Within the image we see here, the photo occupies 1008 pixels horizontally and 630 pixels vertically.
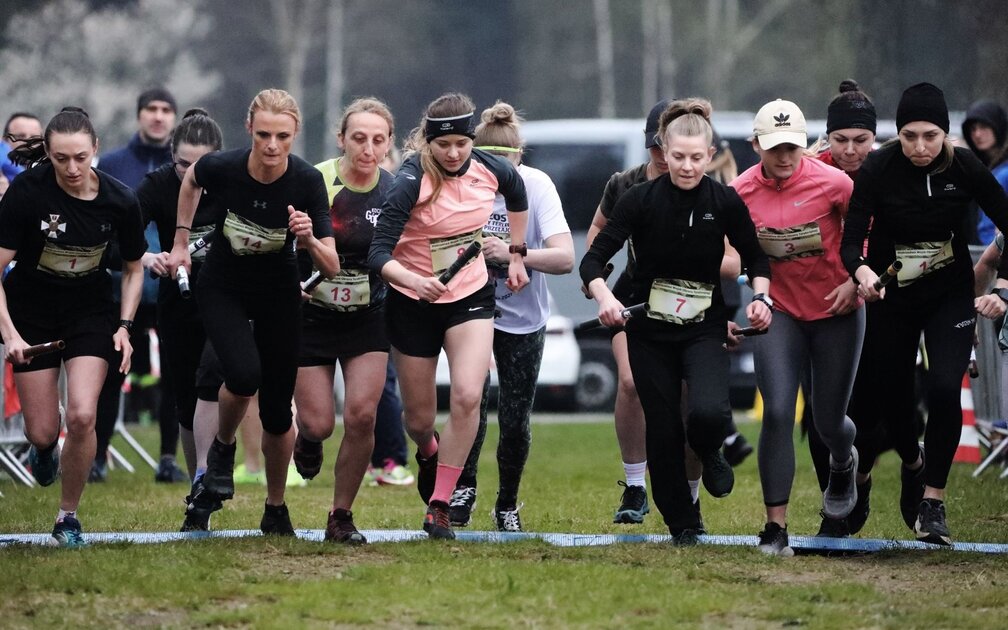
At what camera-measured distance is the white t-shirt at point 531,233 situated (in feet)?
28.6

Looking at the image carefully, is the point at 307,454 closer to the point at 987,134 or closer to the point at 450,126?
the point at 450,126

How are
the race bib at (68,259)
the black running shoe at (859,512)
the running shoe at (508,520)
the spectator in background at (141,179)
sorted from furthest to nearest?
the spectator in background at (141,179), the running shoe at (508,520), the black running shoe at (859,512), the race bib at (68,259)

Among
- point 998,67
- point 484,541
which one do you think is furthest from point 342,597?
point 998,67

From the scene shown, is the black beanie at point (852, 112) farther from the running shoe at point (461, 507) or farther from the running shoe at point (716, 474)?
the running shoe at point (461, 507)

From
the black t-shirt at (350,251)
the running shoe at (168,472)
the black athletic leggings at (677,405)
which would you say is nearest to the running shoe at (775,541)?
the black athletic leggings at (677,405)

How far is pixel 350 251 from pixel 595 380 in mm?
14366

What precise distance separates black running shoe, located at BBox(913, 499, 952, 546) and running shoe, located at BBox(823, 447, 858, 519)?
1.54 feet

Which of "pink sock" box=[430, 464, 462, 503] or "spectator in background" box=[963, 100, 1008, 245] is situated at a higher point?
"spectator in background" box=[963, 100, 1008, 245]

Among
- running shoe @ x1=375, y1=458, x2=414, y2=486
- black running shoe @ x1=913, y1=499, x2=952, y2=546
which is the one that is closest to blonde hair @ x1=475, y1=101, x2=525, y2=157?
black running shoe @ x1=913, y1=499, x2=952, y2=546

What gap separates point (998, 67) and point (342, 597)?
13.9 metres

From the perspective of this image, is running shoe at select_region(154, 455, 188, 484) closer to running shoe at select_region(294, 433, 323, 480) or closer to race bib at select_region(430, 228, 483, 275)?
running shoe at select_region(294, 433, 323, 480)

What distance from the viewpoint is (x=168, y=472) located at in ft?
38.9

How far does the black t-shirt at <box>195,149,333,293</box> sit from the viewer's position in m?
7.54

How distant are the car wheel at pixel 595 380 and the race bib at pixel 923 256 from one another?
14.4 m
